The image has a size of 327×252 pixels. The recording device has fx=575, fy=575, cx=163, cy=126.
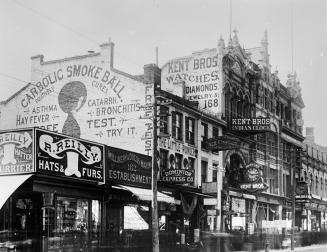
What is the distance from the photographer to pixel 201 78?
144ft

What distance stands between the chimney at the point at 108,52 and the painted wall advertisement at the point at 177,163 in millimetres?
6291

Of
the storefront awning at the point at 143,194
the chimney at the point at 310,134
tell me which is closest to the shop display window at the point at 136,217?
the storefront awning at the point at 143,194

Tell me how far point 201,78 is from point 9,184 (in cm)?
2345

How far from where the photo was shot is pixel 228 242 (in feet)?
116

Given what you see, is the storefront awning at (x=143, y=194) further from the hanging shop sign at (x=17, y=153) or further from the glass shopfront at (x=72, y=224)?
the hanging shop sign at (x=17, y=153)

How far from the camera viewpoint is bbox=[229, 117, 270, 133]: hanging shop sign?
4381 cm

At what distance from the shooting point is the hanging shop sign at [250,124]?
144 ft

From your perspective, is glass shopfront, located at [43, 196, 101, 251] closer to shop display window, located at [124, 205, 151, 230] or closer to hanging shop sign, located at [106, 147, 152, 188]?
hanging shop sign, located at [106, 147, 152, 188]

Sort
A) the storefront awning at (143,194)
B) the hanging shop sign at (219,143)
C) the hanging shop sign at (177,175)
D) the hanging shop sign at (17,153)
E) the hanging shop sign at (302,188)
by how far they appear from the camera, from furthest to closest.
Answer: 1. the hanging shop sign at (302,188)
2. the hanging shop sign at (219,143)
3. the hanging shop sign at (177,175)
4. the storefront awning at (143,194)
5. the hanging shop sign at (17,153)

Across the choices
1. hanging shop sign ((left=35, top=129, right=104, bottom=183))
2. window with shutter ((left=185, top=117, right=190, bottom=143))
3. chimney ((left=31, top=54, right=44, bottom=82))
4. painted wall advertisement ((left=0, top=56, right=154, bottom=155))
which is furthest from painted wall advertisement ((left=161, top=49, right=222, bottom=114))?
hanging shop sign ((left=35, top=129, right=104, bottom=183))

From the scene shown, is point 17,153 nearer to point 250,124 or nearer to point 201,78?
point 201,78

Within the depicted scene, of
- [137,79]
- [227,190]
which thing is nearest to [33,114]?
[137,79]

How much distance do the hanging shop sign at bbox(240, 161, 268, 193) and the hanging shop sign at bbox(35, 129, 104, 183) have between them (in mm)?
18407

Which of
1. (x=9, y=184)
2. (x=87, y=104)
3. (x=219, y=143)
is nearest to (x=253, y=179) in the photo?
(x=219, y=143)
